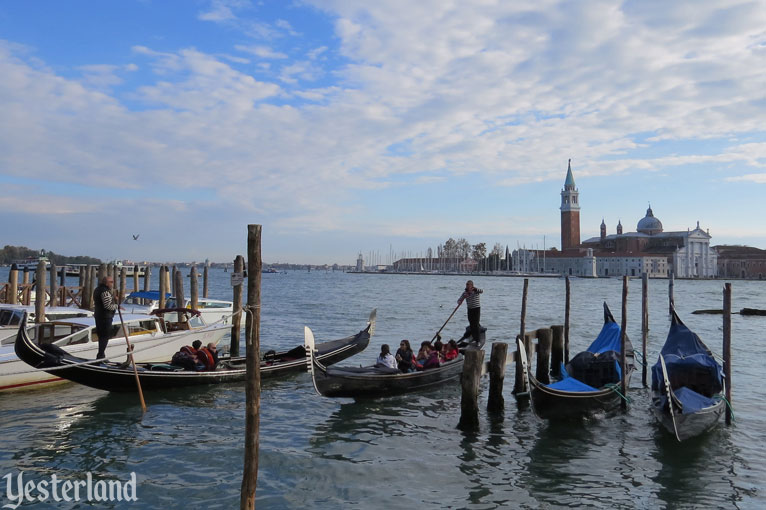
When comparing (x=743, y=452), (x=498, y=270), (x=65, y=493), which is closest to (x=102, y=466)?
(x=65, y=493)

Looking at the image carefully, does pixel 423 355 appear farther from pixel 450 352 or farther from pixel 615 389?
pixel 615 389

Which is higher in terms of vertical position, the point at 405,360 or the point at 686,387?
the point at 405,360

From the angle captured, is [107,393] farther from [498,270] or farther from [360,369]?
[498,270]

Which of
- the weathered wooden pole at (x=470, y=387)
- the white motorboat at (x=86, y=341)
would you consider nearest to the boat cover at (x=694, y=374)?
the weathered wooden pole at (x=470, y=387)

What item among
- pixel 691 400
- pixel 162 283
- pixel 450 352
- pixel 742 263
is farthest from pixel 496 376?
pixel 742 263

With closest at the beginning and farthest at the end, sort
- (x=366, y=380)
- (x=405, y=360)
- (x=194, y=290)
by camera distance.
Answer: (x=366, y=380)
(x=405, y=360)
(x=194, y=290)

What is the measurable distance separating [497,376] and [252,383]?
193 inches

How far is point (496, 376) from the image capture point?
9125 millimetres

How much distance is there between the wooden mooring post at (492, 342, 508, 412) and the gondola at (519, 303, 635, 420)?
334 millimetres

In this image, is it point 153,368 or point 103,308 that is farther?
point 153,368

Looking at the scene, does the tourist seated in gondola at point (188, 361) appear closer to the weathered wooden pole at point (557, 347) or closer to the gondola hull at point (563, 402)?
the gondola hull at point (563, 402)

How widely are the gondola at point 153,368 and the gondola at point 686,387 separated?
5.76 metres

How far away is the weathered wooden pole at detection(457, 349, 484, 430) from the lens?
8195mm

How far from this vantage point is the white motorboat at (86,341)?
10.1m
